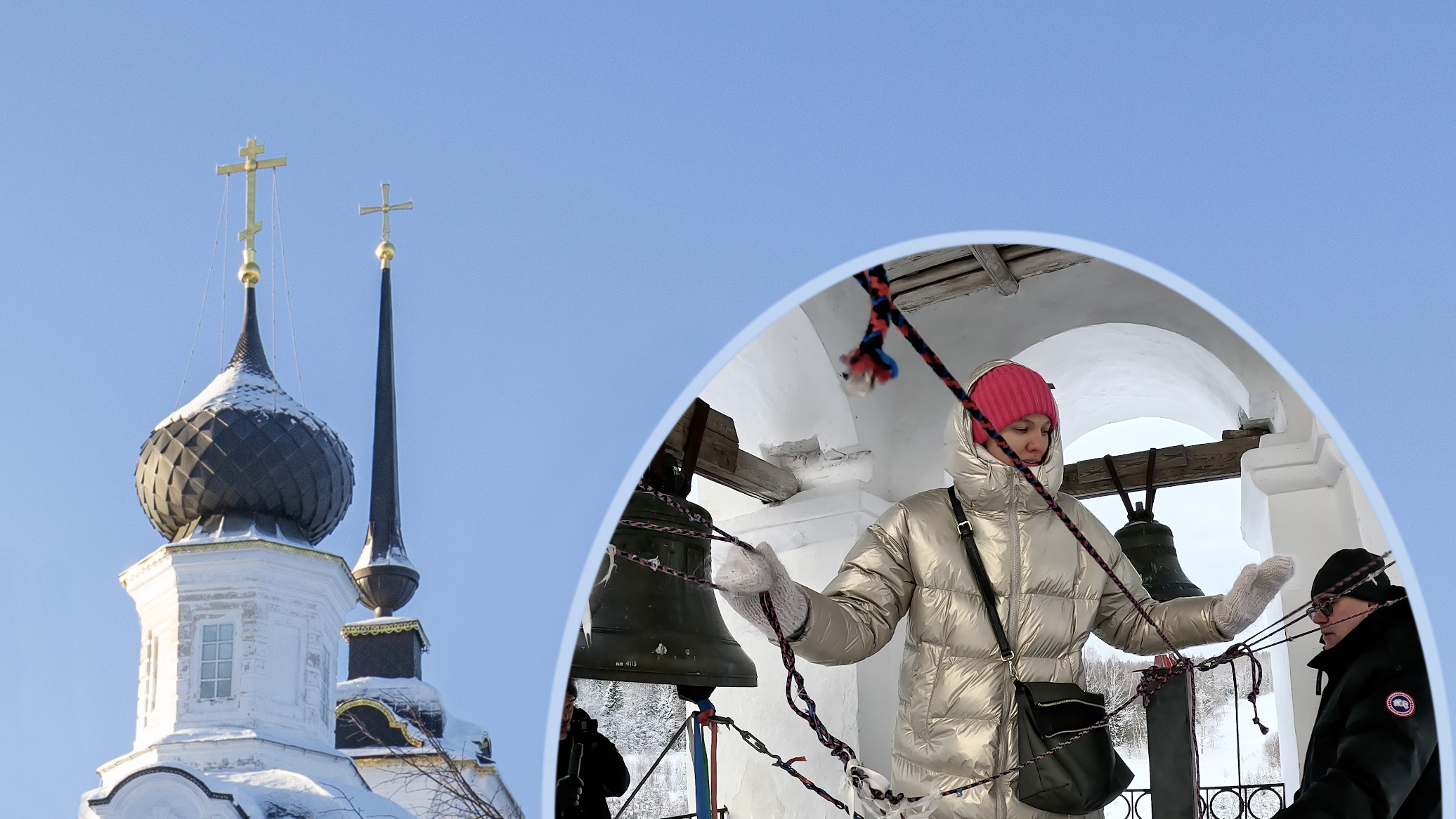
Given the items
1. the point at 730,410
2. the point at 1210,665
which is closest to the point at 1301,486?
the point at 1210,665

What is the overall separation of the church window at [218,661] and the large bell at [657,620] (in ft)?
1.96

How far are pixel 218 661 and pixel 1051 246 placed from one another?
4.85 feet

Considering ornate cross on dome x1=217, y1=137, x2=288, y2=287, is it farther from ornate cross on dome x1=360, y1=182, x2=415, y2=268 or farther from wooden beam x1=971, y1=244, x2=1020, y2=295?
wooden beam x1=971, y1=244, x2=1020, y2=295

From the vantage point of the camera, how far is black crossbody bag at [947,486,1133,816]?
7.61 ft

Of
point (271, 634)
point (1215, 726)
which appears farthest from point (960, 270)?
point (1215, 726)

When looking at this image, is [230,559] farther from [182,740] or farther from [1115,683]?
[1115,683]

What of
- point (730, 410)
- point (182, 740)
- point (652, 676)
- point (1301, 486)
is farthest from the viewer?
point (730, 410)

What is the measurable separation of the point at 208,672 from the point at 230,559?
188 millimetres

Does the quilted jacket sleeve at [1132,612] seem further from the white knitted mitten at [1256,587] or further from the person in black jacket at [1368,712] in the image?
the person in black jacket at [1368,712]

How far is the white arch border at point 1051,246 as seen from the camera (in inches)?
68.2

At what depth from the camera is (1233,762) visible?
9281 millimetres

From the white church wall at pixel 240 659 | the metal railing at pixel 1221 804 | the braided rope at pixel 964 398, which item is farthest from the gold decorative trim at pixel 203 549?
the metal railing at pixel 1221 804

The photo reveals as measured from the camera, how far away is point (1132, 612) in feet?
8.77

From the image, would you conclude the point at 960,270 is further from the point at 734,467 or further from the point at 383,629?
the point at 383,629
